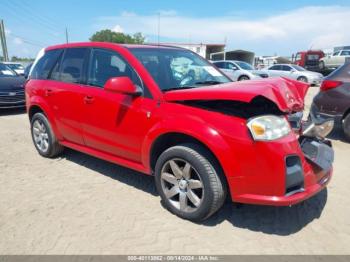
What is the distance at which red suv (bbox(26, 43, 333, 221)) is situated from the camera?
2.82m

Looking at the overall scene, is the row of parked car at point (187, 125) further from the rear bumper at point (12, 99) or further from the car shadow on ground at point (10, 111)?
the car shadow on ground at point (10, 111)

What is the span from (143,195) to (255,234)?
142 centimetres

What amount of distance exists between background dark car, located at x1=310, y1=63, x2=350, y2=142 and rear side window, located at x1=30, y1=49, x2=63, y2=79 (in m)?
4.58

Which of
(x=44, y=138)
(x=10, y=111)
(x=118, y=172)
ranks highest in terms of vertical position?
(x=44, y=138)

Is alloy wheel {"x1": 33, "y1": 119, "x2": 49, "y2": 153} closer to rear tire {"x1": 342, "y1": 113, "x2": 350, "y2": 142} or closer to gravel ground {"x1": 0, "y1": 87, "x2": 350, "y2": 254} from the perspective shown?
gravel ground {"x1": 0, "y1": 87, "x2": 350, "y2": 254}

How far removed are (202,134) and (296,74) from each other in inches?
754

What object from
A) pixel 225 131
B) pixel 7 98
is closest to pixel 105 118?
pixel 225 131

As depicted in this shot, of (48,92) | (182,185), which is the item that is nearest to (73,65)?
(48,92)

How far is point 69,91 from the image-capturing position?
4.39 metres

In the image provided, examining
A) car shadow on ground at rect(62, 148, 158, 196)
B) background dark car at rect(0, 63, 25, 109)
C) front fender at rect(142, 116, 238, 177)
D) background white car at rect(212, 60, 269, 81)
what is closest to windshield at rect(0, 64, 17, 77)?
background dark car at rect(0, 63, 25, 109)

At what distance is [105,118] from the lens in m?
3.88

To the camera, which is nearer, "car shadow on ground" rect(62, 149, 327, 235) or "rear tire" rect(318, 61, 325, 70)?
"car shadow on ground" rect(62, 149, 327, 235)

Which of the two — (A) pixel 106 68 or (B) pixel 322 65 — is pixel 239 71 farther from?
(A) pixel 106 68

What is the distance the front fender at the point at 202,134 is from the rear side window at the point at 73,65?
161cm
